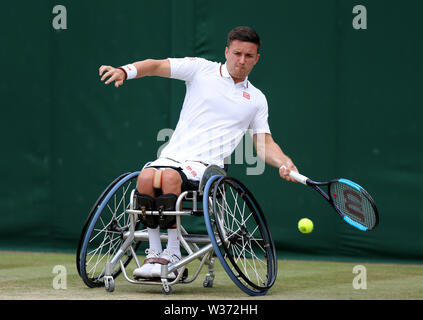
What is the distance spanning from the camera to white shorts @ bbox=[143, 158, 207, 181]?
3905mm

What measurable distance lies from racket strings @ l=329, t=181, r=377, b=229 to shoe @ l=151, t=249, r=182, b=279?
853mm

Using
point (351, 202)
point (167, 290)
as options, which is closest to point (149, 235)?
point (167, 290)

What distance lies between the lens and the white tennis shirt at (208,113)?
4102 mm

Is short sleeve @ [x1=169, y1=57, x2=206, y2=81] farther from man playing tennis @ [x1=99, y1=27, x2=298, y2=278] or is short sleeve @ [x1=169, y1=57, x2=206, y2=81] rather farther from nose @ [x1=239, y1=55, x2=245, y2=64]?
nose @ [x1=239, y1=55, x2=245, y2=64]

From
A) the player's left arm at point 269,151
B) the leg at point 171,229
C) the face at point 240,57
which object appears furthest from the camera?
the player's left arm at point 269,151

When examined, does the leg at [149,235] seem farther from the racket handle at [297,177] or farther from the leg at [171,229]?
the racket handle at [297,177]

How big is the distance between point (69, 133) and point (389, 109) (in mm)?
2577

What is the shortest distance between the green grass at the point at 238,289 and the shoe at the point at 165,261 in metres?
0.11

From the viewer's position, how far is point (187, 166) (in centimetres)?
395

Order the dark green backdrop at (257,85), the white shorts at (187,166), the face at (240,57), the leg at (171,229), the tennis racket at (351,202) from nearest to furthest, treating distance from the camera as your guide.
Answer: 1. the tennis racket at (351,202)
2. the leg at (171,229)
3. the white shorts at (187,166)
4. the face at (240,57)
5. the dark green backdrop at (257,85)

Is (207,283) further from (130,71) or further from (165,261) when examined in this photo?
(130,71)

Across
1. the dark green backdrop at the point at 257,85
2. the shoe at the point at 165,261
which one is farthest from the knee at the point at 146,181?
the dark green backdrop at the point at 257,85

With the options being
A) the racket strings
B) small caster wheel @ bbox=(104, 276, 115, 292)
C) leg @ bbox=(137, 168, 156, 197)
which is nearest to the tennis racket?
the racket strings

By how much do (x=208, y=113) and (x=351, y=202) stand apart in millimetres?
889
